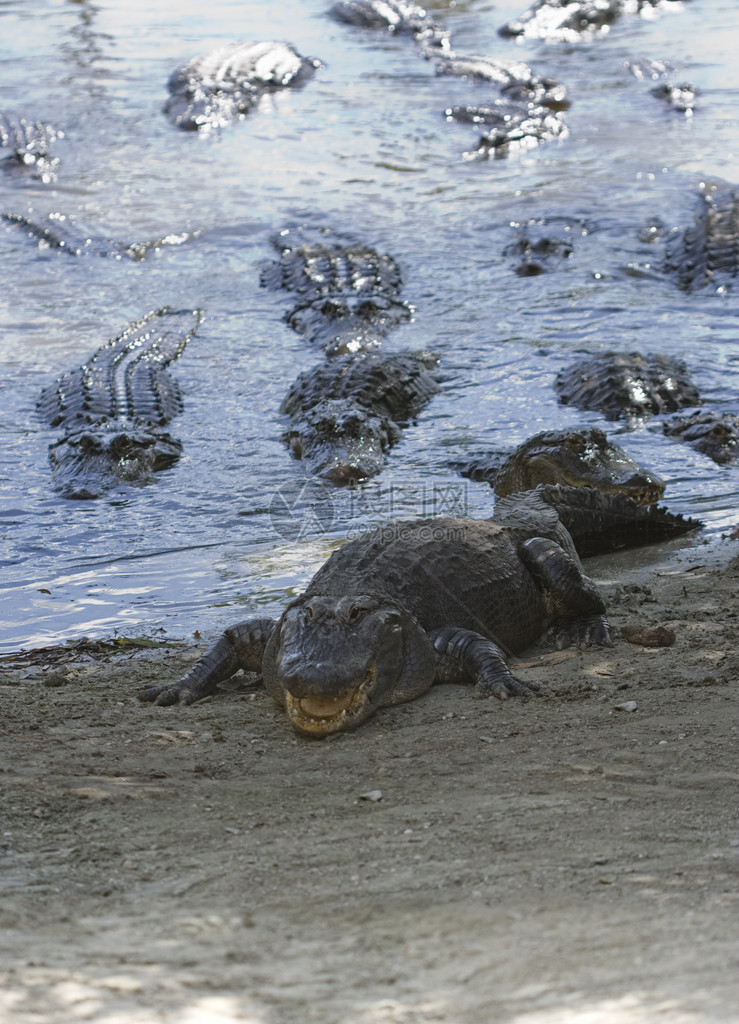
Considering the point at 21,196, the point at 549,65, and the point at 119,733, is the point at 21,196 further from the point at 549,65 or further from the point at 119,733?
the point at 119,733

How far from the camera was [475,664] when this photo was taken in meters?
4.54

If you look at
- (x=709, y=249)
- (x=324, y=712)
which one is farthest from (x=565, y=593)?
(x=709, y=249)

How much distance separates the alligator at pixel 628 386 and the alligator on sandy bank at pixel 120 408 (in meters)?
3.76

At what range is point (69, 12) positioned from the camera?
3061 centimetres

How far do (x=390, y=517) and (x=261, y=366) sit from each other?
176 inches

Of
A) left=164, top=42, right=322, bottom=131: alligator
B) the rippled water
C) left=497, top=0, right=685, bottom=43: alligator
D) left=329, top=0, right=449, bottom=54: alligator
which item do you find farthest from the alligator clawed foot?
left=497, top=0, right=685, bottom=43: alligator

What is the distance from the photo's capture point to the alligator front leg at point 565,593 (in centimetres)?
514

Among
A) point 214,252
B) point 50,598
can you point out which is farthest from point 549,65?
point 50,598


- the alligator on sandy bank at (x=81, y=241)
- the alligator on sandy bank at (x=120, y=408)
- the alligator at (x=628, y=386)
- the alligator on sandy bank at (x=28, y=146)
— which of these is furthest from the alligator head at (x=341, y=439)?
the alligator on sandy bank at (x=28, y=146)

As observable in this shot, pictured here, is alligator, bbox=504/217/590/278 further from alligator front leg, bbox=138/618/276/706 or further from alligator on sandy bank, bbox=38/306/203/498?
alligator front leg, bbox=138/618/276/706

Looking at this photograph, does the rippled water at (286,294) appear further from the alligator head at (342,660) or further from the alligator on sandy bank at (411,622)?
A: the alligator head at (342,660)

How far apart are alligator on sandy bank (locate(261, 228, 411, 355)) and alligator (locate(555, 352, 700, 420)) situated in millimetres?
2629

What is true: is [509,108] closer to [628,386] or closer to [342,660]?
[628,386]

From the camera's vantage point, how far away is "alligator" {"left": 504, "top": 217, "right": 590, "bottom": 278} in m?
13.5
